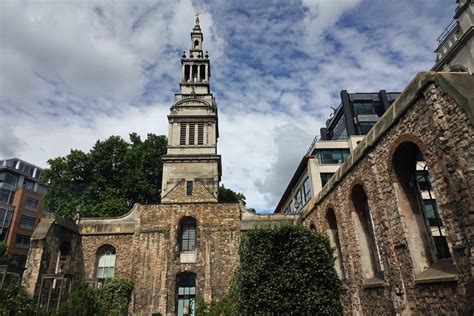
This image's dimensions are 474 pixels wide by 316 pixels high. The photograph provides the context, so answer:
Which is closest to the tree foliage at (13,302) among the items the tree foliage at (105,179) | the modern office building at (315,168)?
the tree foliage at (105,179)

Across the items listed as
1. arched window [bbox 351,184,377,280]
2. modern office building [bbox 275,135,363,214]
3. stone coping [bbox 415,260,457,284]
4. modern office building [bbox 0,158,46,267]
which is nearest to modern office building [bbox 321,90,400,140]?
modern office building [bbox 275,135,363,214]

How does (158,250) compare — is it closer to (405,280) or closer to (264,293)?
(264,293)

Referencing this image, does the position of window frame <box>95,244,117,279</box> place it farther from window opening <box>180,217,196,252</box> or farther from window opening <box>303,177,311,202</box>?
window opening <box>303,177,311,202</box>

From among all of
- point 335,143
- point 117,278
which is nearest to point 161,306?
point 117,278

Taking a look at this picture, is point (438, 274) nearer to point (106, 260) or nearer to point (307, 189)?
point (106, 260)

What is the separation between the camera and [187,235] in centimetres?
2236

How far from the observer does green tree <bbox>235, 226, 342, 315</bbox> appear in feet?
29.7

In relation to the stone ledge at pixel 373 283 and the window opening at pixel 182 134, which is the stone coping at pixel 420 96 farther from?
the window opening at pixel 182 134

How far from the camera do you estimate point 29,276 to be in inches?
663

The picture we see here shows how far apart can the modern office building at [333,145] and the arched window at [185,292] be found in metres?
10.0

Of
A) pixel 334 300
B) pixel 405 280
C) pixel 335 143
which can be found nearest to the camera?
pixel 405 280

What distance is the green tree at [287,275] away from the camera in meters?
9.05

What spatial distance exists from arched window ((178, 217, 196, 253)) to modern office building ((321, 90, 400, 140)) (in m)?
23.7

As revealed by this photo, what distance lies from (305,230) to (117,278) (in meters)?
15.2
